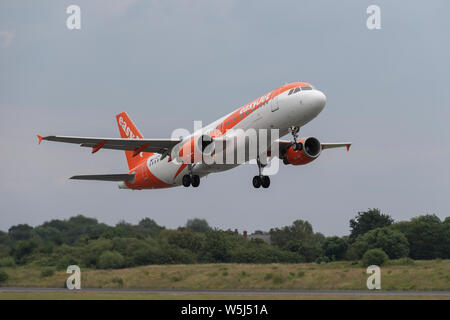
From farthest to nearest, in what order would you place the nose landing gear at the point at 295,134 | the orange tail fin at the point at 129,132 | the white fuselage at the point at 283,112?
the orange tail fin at the point at 129,132, the nose landing gear at the point at 295,134, the white fuselage at the point at 283,112

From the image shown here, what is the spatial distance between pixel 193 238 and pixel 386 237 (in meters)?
22.6

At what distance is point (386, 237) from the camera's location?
79.2 meters

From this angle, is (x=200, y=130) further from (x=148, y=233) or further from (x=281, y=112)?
(x=148, y=233)

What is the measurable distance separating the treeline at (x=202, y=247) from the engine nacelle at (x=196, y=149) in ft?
86.2

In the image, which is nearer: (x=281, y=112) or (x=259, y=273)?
(x=281, y=112)

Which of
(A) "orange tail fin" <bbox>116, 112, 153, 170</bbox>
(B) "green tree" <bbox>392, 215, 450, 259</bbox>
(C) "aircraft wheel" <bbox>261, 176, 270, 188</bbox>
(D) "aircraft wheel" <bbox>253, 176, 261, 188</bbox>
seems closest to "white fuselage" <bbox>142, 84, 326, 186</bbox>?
(D) "aircraft wheel" <bbox>253, 176, 261, 188</bbox>

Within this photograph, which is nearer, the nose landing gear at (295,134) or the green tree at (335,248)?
the nose landing gear at (295,134)

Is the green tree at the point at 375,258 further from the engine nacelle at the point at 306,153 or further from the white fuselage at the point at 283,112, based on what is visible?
the white fuselage at the point at 283,112

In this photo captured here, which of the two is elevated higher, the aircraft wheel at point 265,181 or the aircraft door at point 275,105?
the aircraft door at point 275,105

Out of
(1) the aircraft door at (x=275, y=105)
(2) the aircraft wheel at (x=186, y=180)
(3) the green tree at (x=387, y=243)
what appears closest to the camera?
(1) the aircraft door at (x=275, y=105)

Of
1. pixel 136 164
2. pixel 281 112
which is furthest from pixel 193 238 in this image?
pixel 281 112

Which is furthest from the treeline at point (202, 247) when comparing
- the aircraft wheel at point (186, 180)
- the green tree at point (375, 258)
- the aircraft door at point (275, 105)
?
the aircraft door at point (275, 105)

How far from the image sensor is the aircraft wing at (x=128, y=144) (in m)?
46.6

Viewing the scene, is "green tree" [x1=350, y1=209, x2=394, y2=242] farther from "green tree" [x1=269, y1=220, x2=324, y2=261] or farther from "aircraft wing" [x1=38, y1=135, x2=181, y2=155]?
"aircraft wing" [x1=38, y1=135, x2=181, y2=155]
